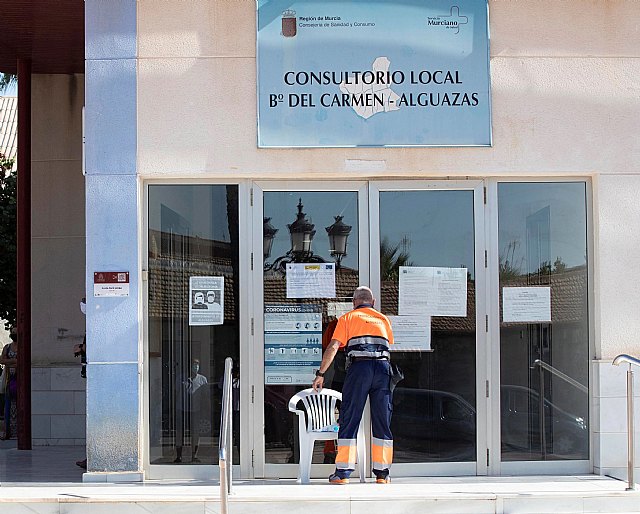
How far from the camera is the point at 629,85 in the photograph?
9.73 m

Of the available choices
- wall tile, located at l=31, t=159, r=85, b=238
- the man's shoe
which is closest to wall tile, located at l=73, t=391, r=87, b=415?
wall tile, located at l=31, t=159, r=85, b=238

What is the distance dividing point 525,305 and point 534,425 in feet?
3.69

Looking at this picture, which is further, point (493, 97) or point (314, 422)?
point (493, 97)

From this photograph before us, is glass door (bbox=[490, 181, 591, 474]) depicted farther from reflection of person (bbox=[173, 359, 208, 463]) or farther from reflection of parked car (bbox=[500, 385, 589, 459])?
reflection of person (bbox=[173, 359, 208, 463])

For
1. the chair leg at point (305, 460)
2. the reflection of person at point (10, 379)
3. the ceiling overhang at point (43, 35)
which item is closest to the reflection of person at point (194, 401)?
the chair leg at point (305, 460)

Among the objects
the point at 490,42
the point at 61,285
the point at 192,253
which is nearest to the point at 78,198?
the point at 61,285

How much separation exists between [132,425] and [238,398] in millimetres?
989

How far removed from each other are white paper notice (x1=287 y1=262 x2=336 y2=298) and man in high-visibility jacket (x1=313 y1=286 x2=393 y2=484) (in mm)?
589

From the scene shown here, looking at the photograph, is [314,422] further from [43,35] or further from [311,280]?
[43,35]

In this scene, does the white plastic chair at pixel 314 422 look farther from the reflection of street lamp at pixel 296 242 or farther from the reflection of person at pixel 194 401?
the reflection of street lamp at pixel 296 242

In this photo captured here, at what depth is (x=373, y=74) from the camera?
9602 mm

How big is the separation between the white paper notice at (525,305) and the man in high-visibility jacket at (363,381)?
1330 millimetres

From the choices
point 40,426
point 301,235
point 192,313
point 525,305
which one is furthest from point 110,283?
point 40,426

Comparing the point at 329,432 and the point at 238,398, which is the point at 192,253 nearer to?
the point at 238,398
